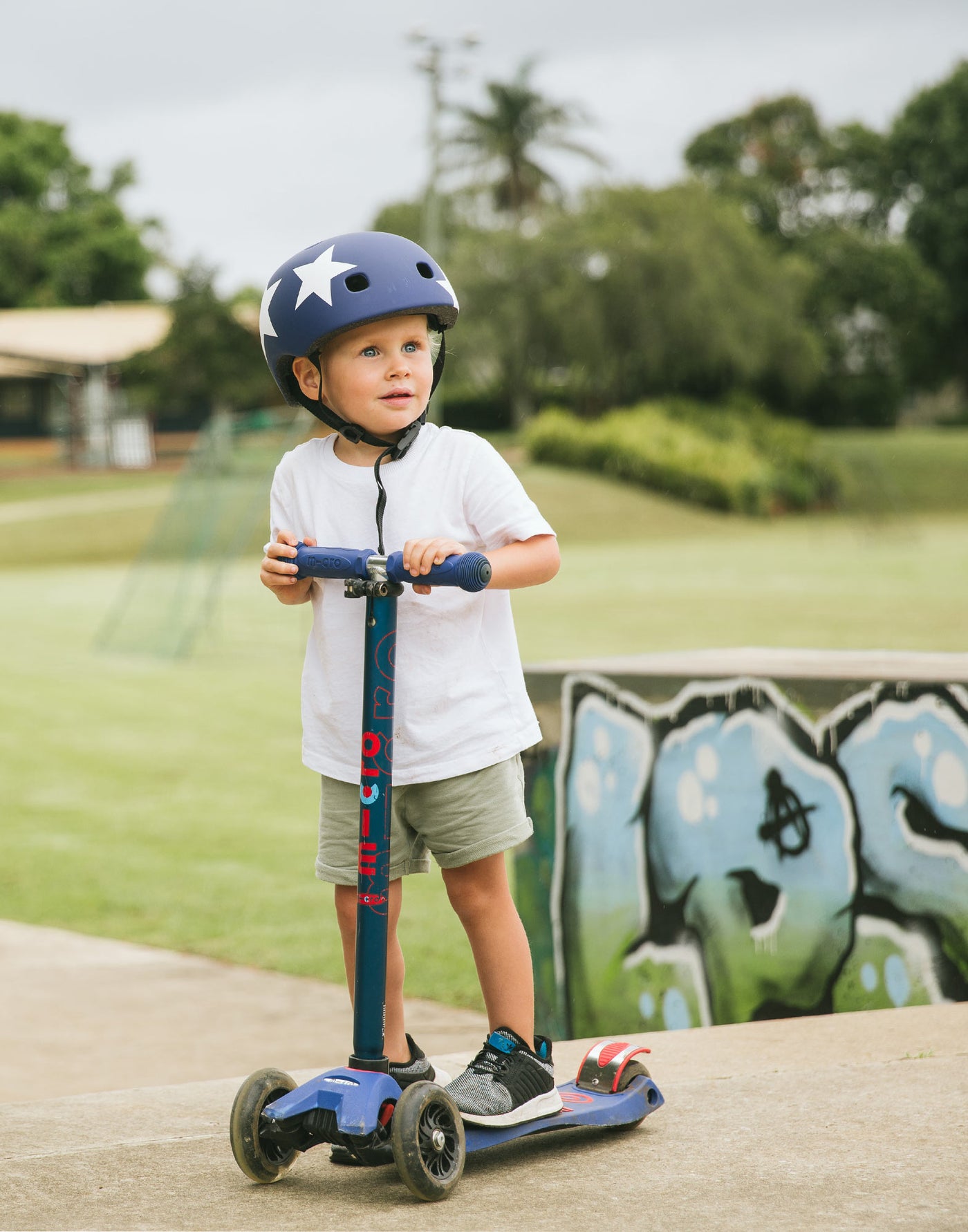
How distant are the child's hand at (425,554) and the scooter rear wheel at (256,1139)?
2.92 ft

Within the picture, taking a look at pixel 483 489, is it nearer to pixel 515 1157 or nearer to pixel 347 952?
pixel 347 952

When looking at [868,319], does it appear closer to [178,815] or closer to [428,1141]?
[178,815]

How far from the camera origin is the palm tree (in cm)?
6000

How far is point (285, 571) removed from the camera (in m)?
2.64

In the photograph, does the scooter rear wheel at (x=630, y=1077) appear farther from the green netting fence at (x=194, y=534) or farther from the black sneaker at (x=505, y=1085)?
the green netting fence at (x=194, y=534)

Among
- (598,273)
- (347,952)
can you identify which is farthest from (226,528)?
(598,273)

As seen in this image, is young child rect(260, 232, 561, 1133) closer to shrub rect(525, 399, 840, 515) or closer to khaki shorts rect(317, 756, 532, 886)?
khaki shorts rect(317, 756, 532, 886)

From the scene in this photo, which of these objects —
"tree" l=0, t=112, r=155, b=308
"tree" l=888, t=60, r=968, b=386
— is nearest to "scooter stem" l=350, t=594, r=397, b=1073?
"tree" l=888, t=60, r=968, b=386

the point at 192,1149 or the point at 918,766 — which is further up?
the point at 918,766

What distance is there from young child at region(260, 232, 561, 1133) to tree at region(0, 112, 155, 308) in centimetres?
5992

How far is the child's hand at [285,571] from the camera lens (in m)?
2.65

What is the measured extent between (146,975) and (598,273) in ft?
132

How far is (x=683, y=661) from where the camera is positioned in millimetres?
4488

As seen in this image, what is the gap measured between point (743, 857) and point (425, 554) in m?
2.10
